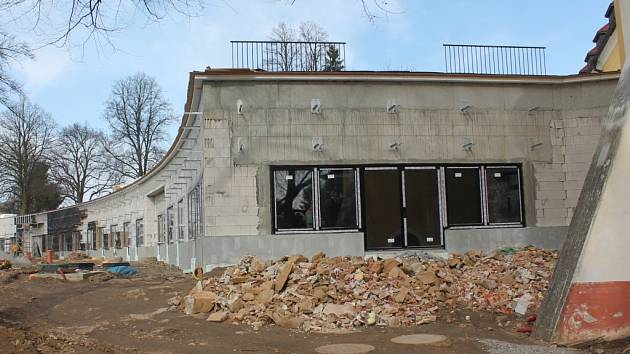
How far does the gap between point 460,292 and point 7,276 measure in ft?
62.7

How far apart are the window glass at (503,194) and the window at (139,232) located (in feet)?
80.5

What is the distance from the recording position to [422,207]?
54.1 feet

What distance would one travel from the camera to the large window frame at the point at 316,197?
15.5 m

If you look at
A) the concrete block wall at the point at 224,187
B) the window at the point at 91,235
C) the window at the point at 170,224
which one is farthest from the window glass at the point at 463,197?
the window at the point at 91,235

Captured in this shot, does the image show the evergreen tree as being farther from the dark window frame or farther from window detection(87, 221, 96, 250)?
window detection(87, 221, 96, 250)

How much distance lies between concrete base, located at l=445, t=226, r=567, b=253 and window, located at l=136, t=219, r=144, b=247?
79.4 feet

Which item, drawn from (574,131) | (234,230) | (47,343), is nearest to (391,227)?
(234,230)

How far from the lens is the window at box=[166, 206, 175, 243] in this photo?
27569 mm

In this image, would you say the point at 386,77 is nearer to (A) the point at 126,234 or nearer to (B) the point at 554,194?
(B) the point at 554,194

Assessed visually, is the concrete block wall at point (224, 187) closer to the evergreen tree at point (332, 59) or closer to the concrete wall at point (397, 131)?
the concrete wall at point (397, 131)

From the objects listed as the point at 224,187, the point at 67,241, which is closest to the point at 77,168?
the point at 67,241

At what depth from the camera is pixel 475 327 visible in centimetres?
1031

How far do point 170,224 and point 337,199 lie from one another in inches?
570

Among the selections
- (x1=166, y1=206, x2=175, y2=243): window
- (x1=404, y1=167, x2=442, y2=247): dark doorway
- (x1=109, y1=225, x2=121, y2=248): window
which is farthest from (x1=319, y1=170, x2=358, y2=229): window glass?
(x1=109, y1=225, x2=121, y2=248): window
